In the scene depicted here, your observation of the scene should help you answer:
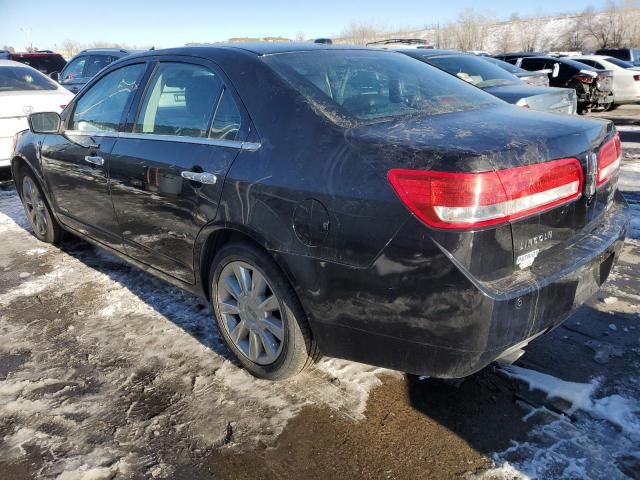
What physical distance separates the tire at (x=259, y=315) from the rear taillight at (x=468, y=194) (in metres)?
0.79

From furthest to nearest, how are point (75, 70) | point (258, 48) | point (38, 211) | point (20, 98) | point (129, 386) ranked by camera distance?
point (75, 70) → point (20, 98) → point (38, 211) → point (258, 48) → point (129, 386)

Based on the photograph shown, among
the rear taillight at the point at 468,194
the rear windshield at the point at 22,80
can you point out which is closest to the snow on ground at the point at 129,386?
the rear taillight at the point at 468,194

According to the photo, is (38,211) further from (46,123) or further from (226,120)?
(226,120)

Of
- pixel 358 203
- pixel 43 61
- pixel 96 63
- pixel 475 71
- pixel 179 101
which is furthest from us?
pixel 43 61

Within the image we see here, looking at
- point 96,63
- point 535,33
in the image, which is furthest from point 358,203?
point 535,33

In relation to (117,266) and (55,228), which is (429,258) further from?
(55,228)

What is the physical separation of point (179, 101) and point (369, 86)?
111 centimetres

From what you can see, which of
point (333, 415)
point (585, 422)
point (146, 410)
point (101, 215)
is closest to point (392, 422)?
point (333, 415)

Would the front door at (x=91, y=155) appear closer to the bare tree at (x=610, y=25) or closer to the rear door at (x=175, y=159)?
the rear door at (x=175, y=159)

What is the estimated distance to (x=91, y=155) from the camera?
12.1 ft

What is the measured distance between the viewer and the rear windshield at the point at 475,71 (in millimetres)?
7320

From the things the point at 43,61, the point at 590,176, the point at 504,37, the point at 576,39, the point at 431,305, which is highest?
the point at 590,176

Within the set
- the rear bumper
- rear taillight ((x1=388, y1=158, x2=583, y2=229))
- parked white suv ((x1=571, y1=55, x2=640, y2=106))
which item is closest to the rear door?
the rear bumper

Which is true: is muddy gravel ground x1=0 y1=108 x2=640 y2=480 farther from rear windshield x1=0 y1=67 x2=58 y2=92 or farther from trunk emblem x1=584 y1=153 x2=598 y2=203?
rear windshield x1=0 y1=67 x2=58 y2=92
